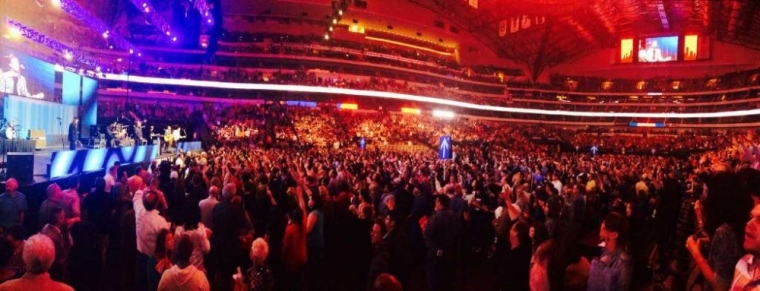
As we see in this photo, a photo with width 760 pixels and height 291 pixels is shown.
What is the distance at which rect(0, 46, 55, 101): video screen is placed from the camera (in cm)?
1720

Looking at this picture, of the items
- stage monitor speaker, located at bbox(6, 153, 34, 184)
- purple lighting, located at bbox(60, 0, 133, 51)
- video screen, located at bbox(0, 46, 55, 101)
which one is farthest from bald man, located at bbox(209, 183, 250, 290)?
purple lighting, located at bbox(60, 0, 133, 51)

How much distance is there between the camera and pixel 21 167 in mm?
9344

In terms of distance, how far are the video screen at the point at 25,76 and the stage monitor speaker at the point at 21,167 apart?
8.68m

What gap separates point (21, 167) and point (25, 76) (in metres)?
11.4

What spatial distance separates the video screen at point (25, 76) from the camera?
56.4ft

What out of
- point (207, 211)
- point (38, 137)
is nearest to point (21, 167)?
point (207, 211)

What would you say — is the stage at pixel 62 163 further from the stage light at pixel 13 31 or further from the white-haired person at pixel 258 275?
the white-haired person at pixel 258 275

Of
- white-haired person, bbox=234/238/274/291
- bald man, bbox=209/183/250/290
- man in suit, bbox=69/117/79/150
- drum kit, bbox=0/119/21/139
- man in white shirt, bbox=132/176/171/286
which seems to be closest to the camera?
white-haired person, bbox=234/238/274/291

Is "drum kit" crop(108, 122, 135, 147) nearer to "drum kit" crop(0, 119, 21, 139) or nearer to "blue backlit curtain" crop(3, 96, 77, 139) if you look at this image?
"blue backlit curtain" crop(3, 96, 77, 139)

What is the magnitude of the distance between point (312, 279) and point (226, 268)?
1109 millimetres

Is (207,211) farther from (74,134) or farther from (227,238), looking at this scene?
(74,134)

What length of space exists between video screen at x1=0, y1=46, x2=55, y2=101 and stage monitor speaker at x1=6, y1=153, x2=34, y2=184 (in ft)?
28.5

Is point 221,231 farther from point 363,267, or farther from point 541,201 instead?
point 541,201

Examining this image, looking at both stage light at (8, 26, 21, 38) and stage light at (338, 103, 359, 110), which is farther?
stage light at (338, 103, 359, 110)
